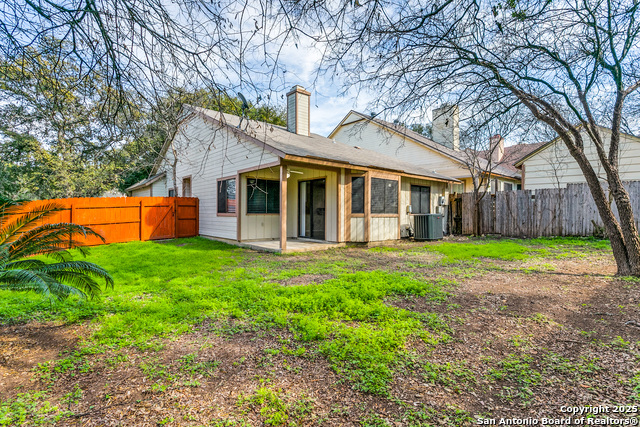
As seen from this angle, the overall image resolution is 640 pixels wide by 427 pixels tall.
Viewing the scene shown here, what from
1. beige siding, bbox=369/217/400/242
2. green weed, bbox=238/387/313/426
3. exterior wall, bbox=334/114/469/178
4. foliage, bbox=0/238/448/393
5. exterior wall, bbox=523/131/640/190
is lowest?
green weed, bbox=238/387/313/426

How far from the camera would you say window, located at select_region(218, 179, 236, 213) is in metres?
9.81

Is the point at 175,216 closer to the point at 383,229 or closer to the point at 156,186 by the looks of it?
the point at 156,186

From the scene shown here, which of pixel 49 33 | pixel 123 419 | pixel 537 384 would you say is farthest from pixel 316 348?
pixel 49 33

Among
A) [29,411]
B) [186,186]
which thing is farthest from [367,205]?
[29,411]

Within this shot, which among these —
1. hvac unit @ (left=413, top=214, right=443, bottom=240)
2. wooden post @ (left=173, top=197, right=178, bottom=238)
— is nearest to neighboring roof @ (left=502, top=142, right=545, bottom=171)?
hvac unit @ (left=413, top=214, right=443, bottom=240)

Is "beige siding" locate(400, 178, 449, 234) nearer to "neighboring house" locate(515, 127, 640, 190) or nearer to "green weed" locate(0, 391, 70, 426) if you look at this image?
"neighboring house" locate(515, 127, 640, 190)

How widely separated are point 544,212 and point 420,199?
14.2ft

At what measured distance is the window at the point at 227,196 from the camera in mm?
9812

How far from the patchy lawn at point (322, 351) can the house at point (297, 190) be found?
4.36 m

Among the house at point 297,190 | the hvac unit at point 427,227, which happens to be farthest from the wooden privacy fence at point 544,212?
the house at point 297,190

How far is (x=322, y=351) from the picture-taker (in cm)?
267

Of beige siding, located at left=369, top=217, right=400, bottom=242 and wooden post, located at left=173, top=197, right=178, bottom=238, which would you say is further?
wooden post, located at left=173, top=197, right=178, bottom=238

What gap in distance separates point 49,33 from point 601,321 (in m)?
6.46

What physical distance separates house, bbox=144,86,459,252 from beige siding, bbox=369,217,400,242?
0.03m
